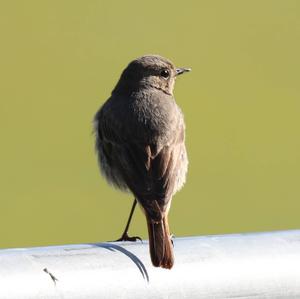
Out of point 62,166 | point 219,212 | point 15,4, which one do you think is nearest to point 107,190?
point 62,166

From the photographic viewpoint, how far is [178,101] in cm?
1233

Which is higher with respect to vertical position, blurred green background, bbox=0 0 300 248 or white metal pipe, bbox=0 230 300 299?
white metal pipe, bbox=0 230 300 299

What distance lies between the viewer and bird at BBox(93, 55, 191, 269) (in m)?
5.04

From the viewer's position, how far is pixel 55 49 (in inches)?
495

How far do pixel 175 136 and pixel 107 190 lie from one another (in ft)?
15.2

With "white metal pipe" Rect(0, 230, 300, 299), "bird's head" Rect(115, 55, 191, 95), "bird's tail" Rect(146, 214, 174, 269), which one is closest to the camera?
"white metal pipe" Rect(0, 230, 300, 299)

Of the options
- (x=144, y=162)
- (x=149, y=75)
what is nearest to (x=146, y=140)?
(x=144, y=162)

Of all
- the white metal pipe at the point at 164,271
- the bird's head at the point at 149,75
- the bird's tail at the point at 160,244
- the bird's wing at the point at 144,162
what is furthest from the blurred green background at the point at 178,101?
the white metal pipe at the point at 164,271

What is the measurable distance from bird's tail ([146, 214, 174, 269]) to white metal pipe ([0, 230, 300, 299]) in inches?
1.0

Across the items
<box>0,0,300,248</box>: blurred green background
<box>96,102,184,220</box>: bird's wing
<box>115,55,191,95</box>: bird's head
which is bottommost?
<box>0,0,300,248</box>: blurred green background

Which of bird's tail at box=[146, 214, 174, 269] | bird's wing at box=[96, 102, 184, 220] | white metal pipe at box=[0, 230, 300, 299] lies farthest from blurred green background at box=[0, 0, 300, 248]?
white metal pipe at box=[0, 230, 300, 299]

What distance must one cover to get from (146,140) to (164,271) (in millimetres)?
2906

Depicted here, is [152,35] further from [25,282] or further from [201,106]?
[25,282]

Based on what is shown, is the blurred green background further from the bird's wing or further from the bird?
the bird's wing
